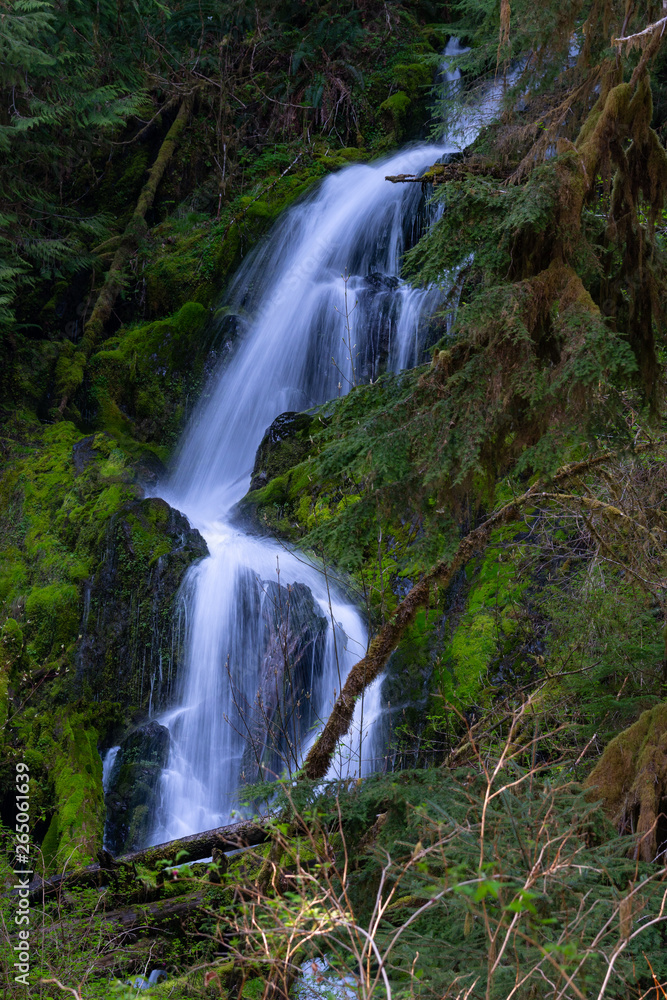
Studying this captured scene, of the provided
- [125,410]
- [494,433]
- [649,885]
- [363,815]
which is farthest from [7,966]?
[125,410]

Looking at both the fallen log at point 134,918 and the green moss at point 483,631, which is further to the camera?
the green moss at point 483,631

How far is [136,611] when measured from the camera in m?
8.55

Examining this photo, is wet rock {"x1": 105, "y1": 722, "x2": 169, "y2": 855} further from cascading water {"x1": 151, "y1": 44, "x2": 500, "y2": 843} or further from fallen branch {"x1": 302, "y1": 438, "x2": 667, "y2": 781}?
fallen branch {"x1": 302, "y1": 438, "x2": 667, "y2": 781}

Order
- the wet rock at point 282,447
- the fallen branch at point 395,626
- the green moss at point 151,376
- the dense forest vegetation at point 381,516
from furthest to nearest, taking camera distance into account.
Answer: the green moss at point 151,376 → the wet rock at point 282,447 → the fallen branch at point 395,626 → the dense forest vegetation at point 381,516

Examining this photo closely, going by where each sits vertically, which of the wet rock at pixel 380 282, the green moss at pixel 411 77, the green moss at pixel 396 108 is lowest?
the wet rock at pixel 380 282

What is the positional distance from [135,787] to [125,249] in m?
10.5

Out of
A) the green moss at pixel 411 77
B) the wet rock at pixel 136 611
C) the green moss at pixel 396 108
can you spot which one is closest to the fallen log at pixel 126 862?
the wet rock at pixel 136 611

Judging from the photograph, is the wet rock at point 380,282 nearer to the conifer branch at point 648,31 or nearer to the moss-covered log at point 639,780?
the conifer branch at point 648,31

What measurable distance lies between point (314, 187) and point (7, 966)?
1293 centimetres

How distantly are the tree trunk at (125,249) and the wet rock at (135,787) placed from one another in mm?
6451

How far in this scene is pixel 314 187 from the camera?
13914 millimetres

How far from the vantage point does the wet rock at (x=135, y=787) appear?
721 centimetres

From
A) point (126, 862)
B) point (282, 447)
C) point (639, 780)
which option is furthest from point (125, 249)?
point (639, 780)

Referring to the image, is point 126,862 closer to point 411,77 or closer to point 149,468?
point 149,468
